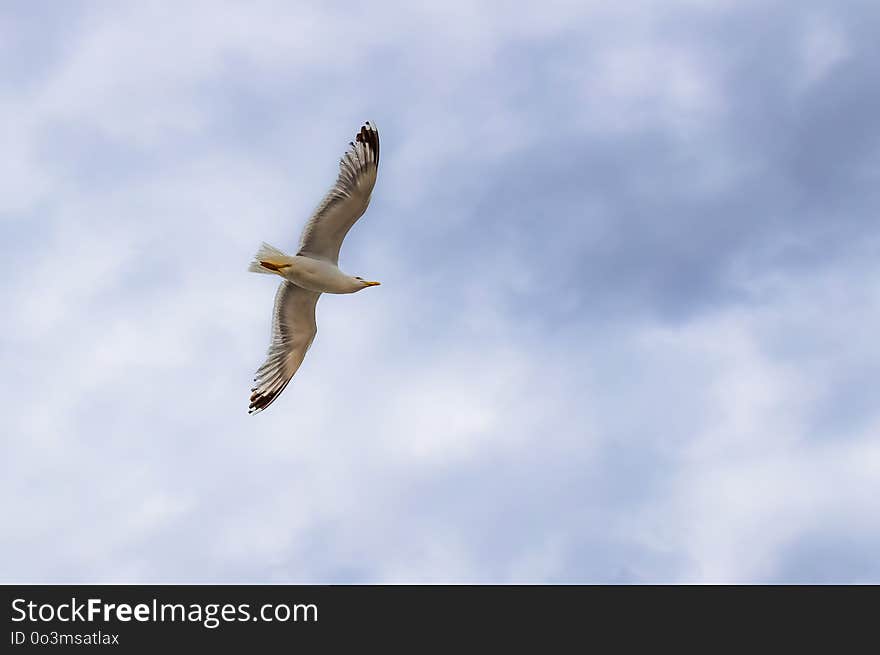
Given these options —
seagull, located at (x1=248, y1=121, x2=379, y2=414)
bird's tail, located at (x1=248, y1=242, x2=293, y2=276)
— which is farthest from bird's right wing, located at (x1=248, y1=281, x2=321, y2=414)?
bird's tail, located at (x1=248, y1=242, x2=293, y2=276)

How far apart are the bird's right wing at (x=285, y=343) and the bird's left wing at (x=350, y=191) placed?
94.3 inches

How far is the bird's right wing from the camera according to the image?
2359 centimetres

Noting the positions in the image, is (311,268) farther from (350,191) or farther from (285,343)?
(285,343)

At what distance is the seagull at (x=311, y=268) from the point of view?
21047mm

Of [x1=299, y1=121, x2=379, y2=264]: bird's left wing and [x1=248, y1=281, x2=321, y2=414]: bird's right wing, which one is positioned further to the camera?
[x1=248, y1=281, x2=321, y2=414]: bird's right wing

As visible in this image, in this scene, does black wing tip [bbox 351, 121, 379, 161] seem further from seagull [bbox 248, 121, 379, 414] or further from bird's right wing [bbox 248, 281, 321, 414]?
bird's right wing [bbox 248, 281, 321, 414]

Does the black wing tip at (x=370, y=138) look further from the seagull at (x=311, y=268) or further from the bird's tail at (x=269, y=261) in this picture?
the bird's tail at (x=269, y=261)

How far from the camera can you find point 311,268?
21766 millimetres

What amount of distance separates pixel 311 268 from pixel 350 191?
2008 mm
